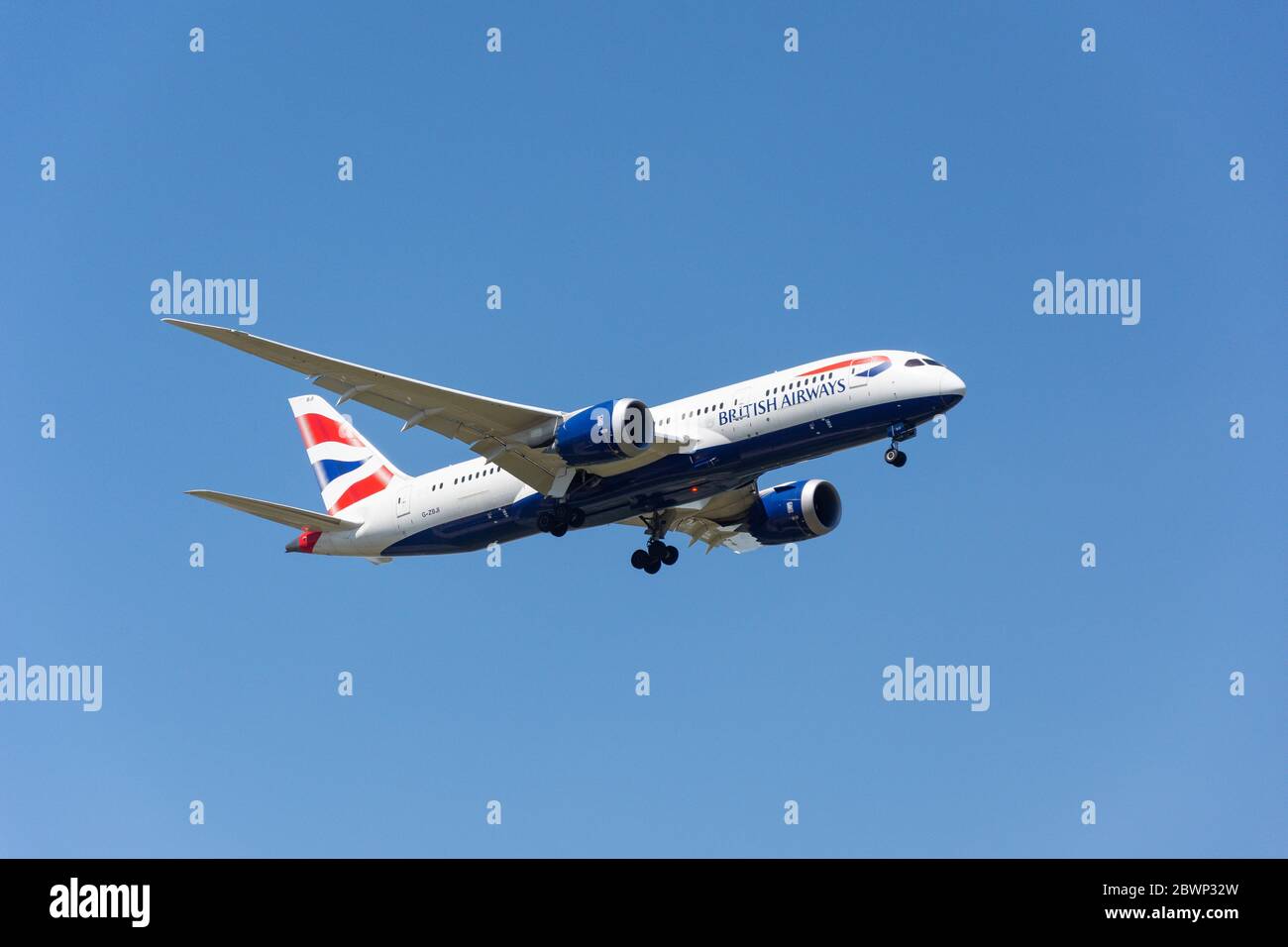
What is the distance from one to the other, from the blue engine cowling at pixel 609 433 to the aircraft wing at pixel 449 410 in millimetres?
1351

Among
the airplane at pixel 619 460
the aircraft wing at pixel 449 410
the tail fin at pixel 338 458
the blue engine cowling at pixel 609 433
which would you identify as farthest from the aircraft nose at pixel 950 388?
the tail fin at pixel 338 458

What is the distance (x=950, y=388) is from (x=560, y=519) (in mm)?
11583

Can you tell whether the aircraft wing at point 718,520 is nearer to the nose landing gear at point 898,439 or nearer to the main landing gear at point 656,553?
the main landing gear at point 656,553

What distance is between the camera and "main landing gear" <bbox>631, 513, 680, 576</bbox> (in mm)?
50719

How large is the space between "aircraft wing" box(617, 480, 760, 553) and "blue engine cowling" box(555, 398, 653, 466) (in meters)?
6.00

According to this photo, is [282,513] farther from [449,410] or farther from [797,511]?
[797,511]

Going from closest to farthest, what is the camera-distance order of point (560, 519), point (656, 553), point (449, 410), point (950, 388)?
point (950, 388) < point (449, 410) < point (560, 519) < point (656, 553)

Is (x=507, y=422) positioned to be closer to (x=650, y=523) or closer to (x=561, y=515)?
(x=561, y=515)

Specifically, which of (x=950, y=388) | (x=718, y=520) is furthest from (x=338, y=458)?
(x=950, y=388)

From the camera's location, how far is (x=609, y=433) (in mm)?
43531

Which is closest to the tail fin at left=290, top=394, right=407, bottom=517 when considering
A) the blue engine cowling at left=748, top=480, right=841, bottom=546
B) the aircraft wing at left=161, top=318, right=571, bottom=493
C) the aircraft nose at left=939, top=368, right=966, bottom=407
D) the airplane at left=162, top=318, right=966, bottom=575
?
the airplane at left=162, top=318, right=966, bottom=575

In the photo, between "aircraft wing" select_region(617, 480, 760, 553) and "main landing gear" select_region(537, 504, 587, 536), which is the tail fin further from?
"aircraft wing" select_region(617, 480, 760, 553)
